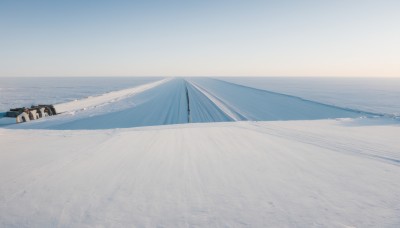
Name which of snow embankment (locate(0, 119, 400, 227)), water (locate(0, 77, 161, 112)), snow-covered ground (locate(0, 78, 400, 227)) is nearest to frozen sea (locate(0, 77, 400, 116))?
water (locate(0, 77, 161, 112))

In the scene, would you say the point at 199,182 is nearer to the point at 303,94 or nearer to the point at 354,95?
the point at 303,94

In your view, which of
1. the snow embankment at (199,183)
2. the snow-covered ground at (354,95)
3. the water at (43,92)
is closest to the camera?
the snow embankment at (199,183)

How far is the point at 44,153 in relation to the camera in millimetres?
7758

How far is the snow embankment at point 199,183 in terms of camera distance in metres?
3.91

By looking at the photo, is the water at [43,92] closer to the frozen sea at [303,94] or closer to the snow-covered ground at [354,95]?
the frozen sea at [303,94]

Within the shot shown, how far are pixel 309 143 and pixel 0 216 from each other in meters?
8.73

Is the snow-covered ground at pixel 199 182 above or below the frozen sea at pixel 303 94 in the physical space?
above

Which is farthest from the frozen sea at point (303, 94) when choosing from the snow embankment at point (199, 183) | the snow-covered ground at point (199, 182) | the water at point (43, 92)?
the snow embankment at point (199, 183)

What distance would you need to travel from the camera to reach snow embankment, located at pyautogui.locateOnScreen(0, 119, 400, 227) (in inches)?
154

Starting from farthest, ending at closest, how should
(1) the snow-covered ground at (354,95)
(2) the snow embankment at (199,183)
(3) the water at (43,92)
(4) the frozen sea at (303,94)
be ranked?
(3) the water at (43,92) < (4) the frozen sea at (303,94) < (1) the snow-covered ground at (354,95) < (2) the snow embankment at (199,183)

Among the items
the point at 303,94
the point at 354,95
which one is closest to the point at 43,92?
the point at 303,94

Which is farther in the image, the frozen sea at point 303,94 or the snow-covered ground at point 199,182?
the frozen sea at point 303,94

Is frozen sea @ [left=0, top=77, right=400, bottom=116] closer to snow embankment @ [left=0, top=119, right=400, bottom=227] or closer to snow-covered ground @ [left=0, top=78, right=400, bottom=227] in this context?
snow-covered ground @ [left=0, top=78, right=400, bottom=227]

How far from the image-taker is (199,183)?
529 centimetres
